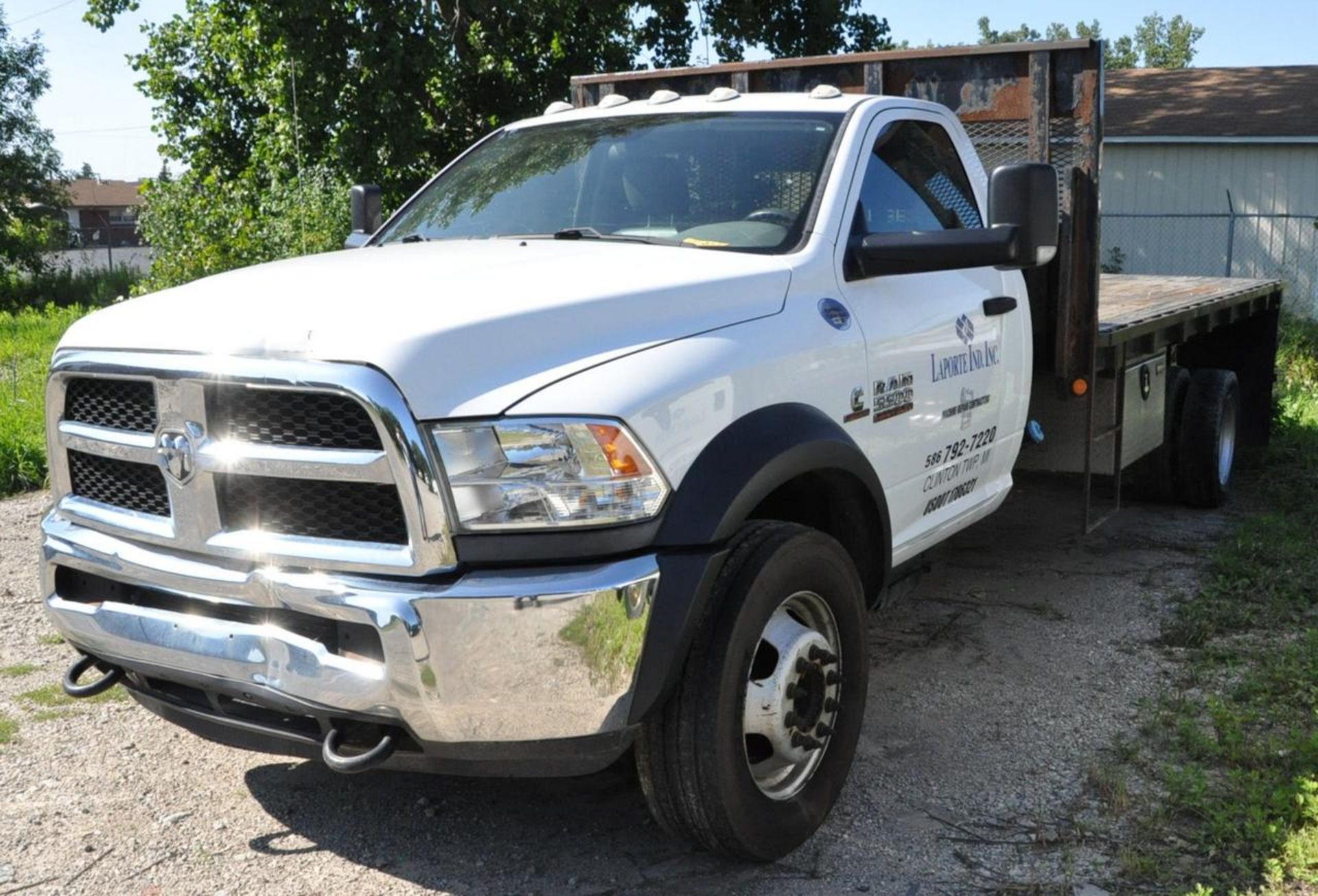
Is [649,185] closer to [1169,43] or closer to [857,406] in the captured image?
[857,406]

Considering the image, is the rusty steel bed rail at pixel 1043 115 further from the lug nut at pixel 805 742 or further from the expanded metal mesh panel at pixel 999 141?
the lug nut at pixel 805 742

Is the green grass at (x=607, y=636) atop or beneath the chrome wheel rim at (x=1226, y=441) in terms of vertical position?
atop

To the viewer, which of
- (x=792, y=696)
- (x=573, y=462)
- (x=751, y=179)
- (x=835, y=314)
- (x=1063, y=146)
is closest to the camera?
(x=573, y=462)

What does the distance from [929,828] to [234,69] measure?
1848 centimetres

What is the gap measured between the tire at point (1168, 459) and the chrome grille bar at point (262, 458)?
5.66 meters

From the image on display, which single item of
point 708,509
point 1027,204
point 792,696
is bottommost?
point 792,696

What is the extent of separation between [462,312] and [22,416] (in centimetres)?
742

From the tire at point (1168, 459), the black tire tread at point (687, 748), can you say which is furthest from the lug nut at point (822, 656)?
the tire at point (1168, 459)

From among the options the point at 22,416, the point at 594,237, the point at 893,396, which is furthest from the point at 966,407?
the point at 22,416

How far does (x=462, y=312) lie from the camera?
3.31 m

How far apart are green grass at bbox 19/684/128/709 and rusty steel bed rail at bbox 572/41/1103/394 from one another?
354cm

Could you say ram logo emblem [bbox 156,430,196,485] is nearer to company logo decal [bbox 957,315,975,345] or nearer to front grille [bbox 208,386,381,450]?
front grille [bbox 208,386,381,450]

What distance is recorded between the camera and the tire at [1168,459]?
7.79 meters

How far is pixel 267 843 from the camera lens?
390cm
